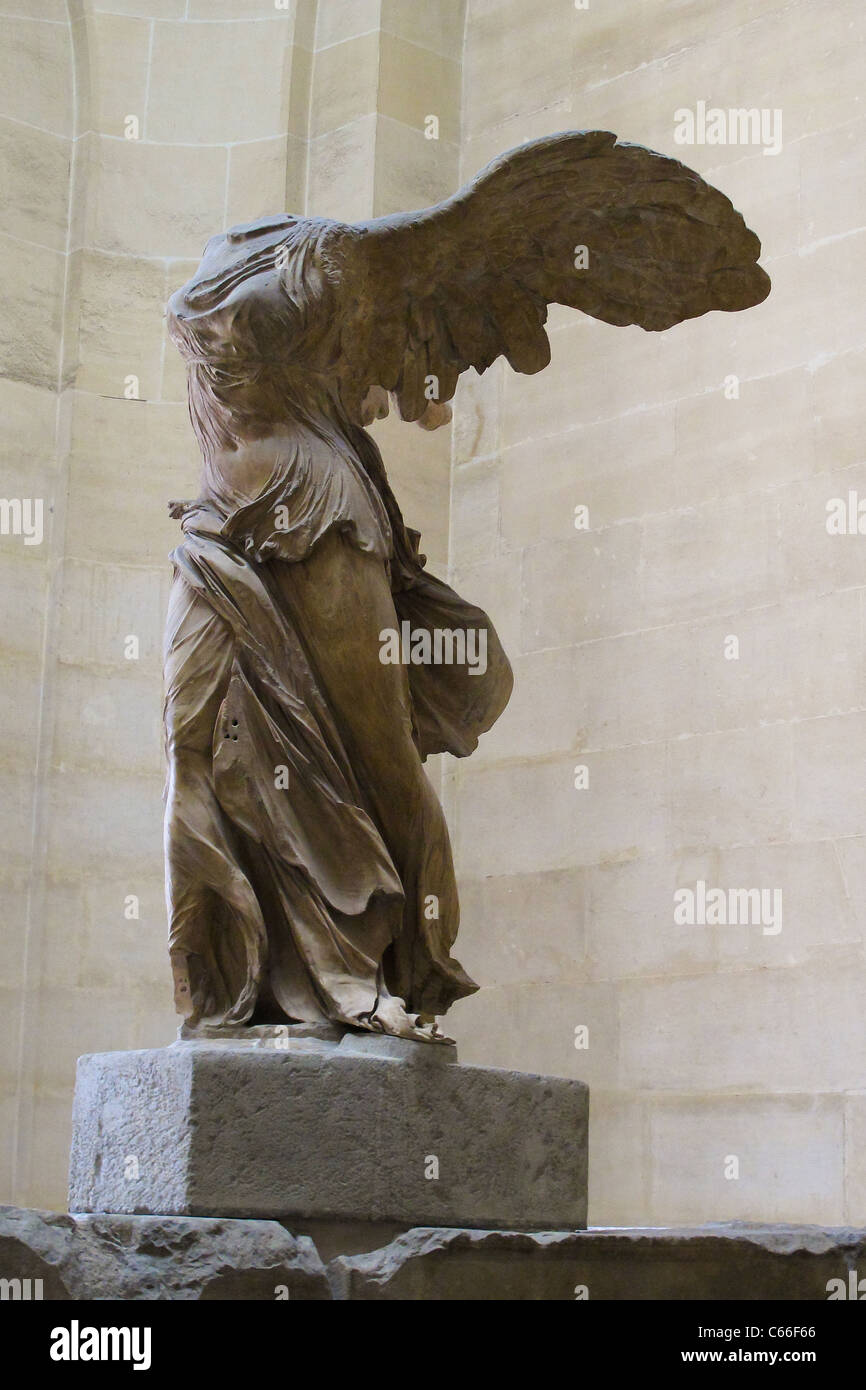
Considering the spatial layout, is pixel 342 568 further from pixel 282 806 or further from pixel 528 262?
pixel 528 262

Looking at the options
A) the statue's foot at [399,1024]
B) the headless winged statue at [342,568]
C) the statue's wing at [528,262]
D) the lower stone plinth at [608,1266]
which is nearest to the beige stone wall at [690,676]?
the lower stone plinth at [608,1266]

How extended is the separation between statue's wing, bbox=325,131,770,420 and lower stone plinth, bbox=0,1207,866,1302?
2.03 meters

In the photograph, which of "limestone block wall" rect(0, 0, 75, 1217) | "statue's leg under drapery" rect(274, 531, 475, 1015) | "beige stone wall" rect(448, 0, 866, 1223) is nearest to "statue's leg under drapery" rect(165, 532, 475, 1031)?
"statue's leg under drapery" rect(274, 531, 475, 1015)

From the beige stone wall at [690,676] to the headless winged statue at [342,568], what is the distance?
7.86 feet

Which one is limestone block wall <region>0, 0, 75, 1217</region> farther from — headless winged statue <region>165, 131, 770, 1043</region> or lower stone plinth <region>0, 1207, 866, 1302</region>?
lower stone plinth <region>0, 1207, 866, 1302</region>

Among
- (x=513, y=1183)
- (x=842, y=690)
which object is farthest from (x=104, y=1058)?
(x=842, y=690)

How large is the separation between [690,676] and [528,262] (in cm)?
289

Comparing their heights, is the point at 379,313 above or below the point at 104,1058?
above

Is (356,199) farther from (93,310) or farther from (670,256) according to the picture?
(670,256)

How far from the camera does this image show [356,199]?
8305 mm

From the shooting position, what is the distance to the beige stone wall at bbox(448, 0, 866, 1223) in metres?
6.81

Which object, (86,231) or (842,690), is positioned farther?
(86,231)
